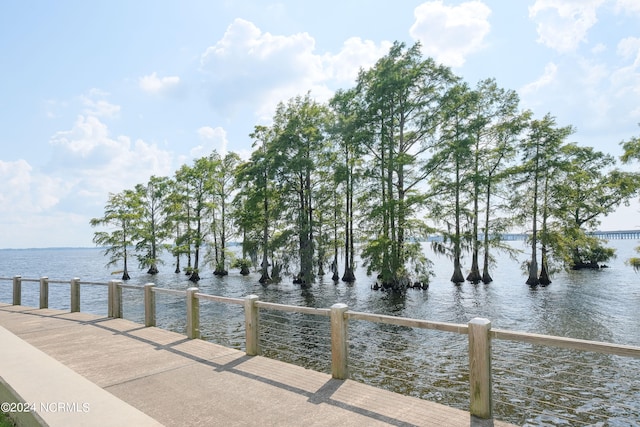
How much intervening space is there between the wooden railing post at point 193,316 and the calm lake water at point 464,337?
1.84 m

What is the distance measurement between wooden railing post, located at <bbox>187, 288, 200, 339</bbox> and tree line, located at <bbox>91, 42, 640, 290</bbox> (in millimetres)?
19189

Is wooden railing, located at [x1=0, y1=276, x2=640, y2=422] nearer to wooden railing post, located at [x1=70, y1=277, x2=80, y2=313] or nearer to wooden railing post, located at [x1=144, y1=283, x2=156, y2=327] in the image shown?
wooden railing post, located at [x1=144, y1=283, x2=156, y2=327]

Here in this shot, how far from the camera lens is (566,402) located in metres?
8.38

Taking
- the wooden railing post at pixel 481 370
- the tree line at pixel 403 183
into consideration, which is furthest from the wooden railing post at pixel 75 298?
the tree line at pixel 403 183

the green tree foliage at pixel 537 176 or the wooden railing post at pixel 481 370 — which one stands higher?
the green tree foliage at pixel 537 176

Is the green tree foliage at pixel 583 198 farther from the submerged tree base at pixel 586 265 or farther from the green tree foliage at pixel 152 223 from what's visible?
the green tree foliage at pixel 152 223

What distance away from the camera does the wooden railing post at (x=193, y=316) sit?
826cm

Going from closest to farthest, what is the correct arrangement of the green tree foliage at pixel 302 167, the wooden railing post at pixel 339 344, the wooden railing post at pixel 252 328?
1. the wooden railing post at pixel 339 344
2. the wooden railing post at pixel 252 328
3. the green tree foliage at pixel 302 167

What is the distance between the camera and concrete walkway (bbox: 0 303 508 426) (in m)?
4.30

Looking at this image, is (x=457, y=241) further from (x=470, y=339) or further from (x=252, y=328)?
(x=470, y=339)

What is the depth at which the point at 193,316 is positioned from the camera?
834 centimetres

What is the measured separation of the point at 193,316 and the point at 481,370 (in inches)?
240

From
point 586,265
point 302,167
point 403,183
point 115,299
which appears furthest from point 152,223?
point 586,265

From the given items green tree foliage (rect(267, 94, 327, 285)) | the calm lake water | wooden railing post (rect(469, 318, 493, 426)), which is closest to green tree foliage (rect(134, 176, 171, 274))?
the calm lake water
